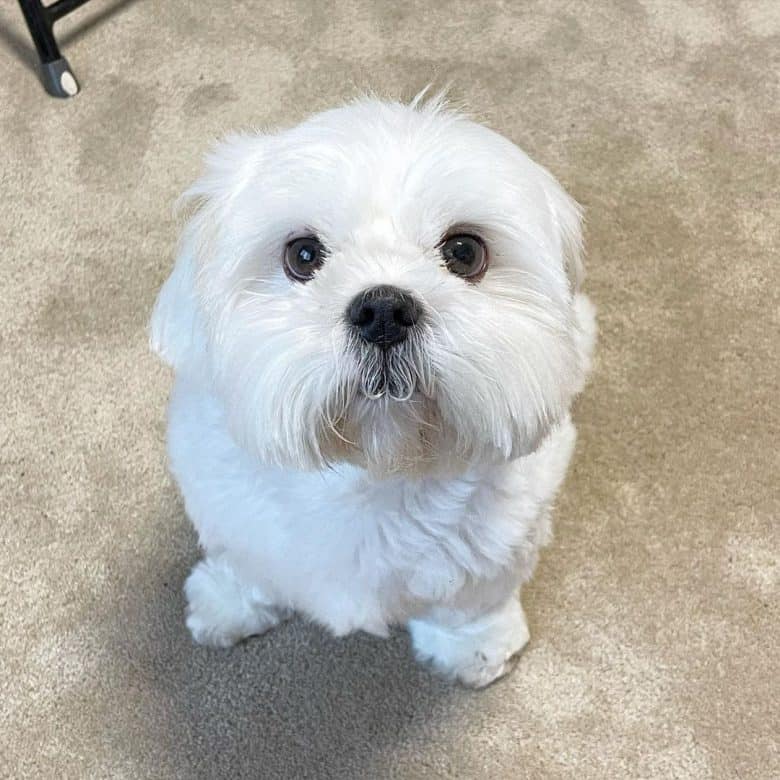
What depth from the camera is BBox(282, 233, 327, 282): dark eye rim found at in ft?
2.40

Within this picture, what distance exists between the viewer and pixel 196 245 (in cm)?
77

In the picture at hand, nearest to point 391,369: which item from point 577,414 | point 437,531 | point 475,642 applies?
point 437,531

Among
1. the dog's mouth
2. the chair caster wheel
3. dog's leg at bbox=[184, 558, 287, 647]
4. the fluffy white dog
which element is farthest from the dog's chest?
the chair caster wheel

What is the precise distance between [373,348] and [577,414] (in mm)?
721

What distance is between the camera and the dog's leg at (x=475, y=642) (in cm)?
109

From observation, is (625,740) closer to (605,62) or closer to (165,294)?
(165,294)

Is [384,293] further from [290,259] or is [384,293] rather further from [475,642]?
[475,642]

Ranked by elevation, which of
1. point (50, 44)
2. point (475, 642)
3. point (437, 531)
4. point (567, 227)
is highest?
point (567, 227)

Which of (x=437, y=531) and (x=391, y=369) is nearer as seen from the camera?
(x=391, y=369)

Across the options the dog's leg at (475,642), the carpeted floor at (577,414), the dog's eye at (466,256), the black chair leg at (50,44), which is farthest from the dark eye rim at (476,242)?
the black chair leg at (50,44)

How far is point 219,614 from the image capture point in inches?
44.6

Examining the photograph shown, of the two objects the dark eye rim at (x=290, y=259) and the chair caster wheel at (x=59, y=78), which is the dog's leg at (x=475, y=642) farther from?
the chair caster wheel at (x=59, y=78)

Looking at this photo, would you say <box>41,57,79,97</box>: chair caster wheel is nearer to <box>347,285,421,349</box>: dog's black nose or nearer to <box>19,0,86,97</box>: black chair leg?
<box>19,0,86,97</box>: black chair leg

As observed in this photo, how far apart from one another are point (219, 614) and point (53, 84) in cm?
98
